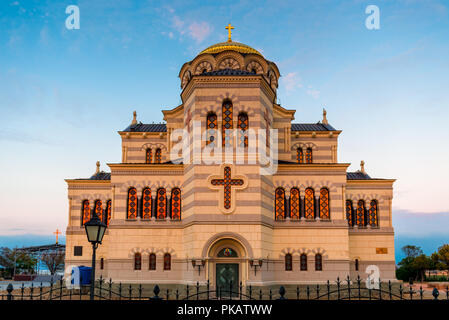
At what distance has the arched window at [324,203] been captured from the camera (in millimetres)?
31672

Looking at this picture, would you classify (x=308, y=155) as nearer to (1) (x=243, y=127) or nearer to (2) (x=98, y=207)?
(1) (x=243, y=127)

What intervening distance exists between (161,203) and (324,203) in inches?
458

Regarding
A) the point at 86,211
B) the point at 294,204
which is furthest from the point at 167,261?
the point at 294,204

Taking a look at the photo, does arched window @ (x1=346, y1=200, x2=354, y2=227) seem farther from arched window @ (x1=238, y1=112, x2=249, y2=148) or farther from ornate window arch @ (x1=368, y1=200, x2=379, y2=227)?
arched window @ (x1=238, y1=112, x2=249, y2=148)

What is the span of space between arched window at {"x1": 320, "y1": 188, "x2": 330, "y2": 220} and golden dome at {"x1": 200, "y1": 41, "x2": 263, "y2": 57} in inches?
465

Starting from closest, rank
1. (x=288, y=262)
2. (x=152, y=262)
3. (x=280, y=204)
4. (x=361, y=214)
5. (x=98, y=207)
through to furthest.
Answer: (x=288, y=262) → (x=152, y=262) → (x=280, y=204) → (x=361, y=214) → (x=98, y=207)

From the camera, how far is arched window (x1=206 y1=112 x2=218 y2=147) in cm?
2875

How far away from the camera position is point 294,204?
31625 millimetres

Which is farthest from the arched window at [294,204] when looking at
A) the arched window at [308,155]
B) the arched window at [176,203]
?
the arched window at [176,203]

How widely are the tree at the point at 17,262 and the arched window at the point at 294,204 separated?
5699cm

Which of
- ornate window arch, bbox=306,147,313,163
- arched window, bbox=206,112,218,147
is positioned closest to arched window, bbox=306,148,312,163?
ornate window arch, bbox=306,147,313,163
